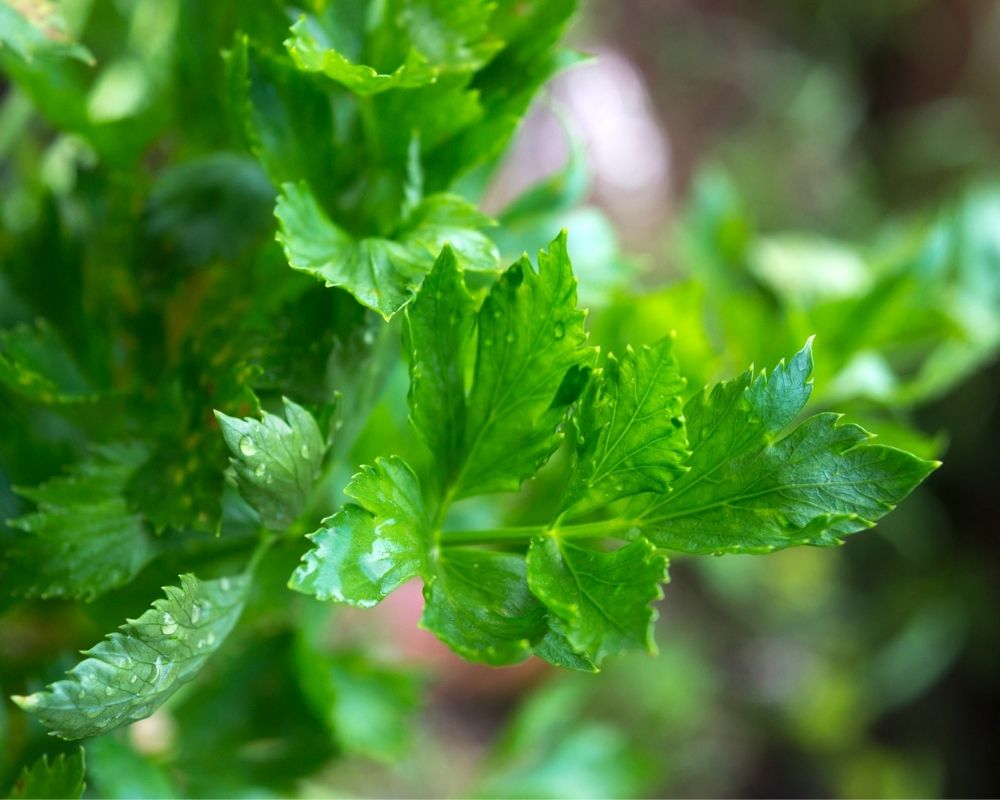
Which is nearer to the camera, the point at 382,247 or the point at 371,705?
the point at 382,247

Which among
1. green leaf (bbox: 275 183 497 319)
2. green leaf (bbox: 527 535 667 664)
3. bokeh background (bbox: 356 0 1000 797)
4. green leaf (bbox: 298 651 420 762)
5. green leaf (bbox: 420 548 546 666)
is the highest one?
green leaf (bbox: 275 183 497 319)

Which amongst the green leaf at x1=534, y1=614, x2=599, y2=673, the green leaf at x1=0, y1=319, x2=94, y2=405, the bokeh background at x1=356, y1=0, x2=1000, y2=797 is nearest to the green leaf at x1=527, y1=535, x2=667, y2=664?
the green leaf at x1=534, y1=614, x2=599, y2=673

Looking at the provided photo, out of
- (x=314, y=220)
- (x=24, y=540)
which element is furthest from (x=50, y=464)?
(x=314, y=220)

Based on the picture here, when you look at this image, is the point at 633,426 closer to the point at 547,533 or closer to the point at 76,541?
the point at 547,533

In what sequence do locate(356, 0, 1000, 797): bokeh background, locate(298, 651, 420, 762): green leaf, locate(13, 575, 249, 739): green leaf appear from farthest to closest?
locate(356, 0, 1000, 797): bokeh background, locate(298, 651, 420, 762): green leaf, locate(13, 575, 249, 739): green leaf

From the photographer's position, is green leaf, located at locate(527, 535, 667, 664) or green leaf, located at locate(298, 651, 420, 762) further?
green leaf, located at locate(298, 651, 420, 762)

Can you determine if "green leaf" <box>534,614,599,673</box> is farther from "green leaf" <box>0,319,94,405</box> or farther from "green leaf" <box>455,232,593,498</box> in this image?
"green leaf" <box>0,319,94,405</box>

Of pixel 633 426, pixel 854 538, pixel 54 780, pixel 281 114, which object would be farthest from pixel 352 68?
pixel 854 538
